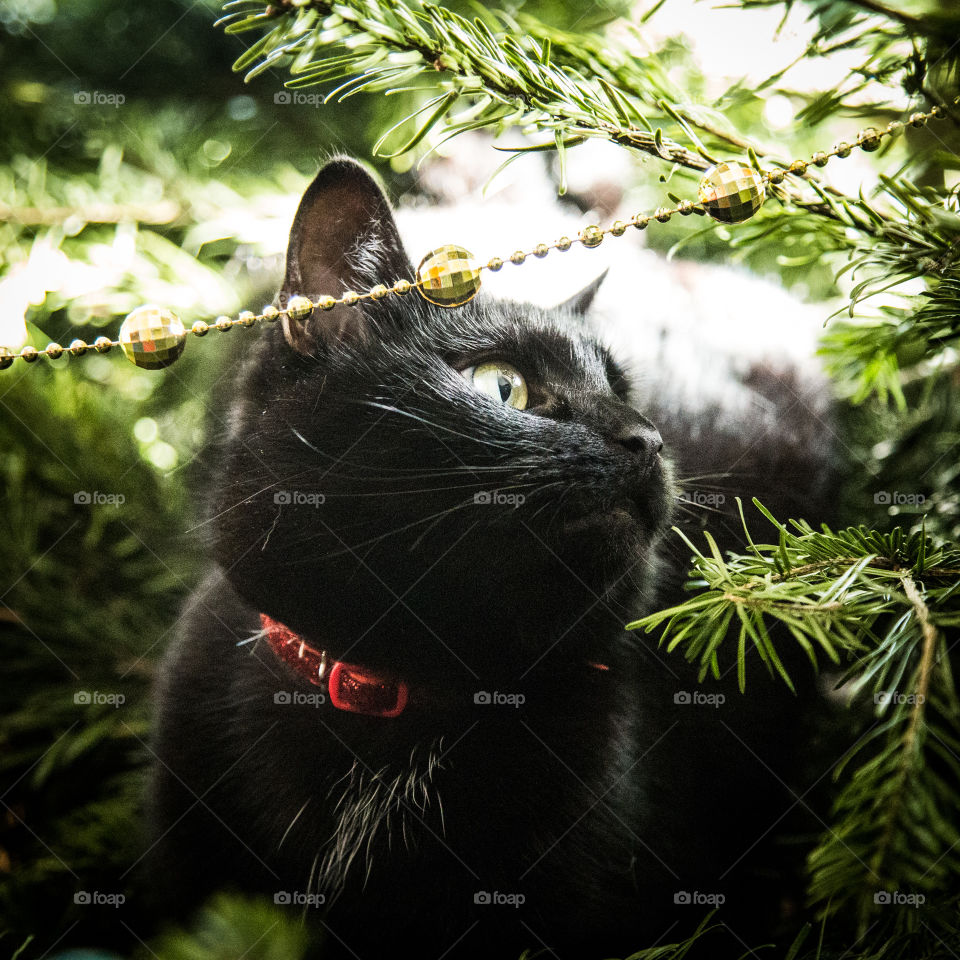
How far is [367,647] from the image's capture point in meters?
0.43

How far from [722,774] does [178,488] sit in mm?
412

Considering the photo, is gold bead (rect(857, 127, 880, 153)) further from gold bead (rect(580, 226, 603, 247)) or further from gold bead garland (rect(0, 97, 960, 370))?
gold bead (rect(580, 226, 603, 247))

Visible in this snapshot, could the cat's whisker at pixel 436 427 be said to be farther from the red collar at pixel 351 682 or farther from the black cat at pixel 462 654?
the red collar at pixel 351 682

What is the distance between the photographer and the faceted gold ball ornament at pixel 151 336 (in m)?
0.37

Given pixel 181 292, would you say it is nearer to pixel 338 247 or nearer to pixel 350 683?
pixel 338 247

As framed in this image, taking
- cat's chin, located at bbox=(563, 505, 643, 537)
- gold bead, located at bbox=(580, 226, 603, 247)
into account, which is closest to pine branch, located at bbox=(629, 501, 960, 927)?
cat's chin, located at bbox=(563, 505, 643, 537)

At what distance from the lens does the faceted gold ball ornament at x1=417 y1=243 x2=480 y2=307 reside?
369mm

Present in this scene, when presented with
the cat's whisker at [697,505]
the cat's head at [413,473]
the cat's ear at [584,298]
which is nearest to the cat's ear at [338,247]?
the cat's head at [413,473]

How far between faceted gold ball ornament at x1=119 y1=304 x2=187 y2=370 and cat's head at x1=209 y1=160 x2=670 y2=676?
7 cm

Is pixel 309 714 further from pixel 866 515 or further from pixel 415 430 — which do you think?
pixel 866 515

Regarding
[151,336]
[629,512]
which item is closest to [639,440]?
[629,512]

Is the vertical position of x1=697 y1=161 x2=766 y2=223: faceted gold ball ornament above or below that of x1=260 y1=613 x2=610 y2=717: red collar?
above

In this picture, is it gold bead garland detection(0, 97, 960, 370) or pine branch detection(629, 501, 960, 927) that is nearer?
pine branch detection(629, 501, 960, 927)

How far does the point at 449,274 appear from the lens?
37cm
